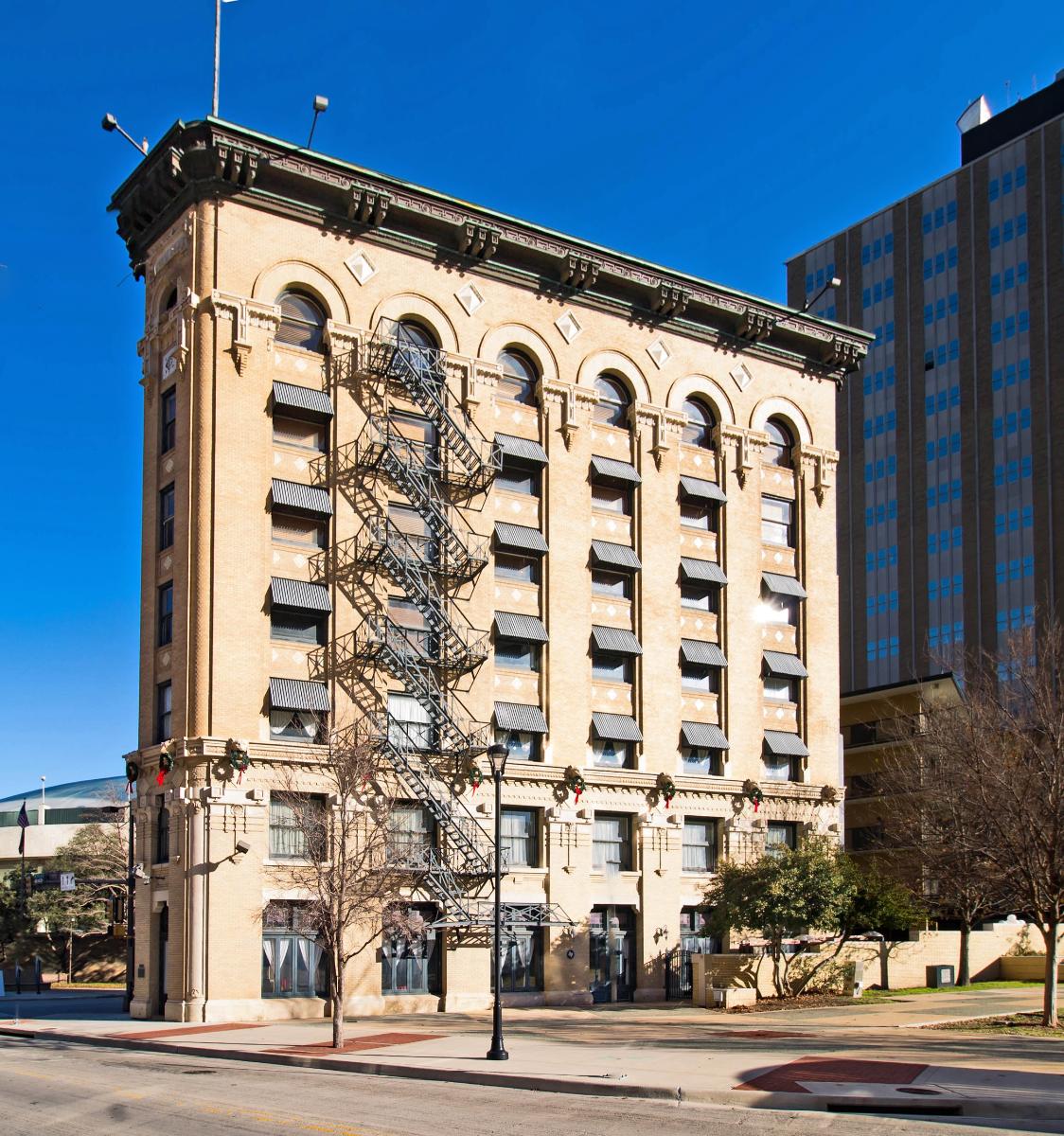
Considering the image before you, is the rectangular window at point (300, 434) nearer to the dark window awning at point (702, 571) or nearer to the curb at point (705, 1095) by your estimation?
the dark window awning at point (702, 571)

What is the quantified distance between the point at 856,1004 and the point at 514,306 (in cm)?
2648

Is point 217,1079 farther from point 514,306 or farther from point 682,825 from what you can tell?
point 514,306

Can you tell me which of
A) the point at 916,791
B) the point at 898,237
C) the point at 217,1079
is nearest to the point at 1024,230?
the point at 898,237

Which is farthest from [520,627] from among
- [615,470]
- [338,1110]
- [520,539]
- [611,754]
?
[338,1110]

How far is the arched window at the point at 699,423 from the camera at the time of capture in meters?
56.5

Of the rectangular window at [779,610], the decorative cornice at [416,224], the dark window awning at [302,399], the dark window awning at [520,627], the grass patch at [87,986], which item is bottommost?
the grass patch at [87,986]

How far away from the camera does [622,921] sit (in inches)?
2018

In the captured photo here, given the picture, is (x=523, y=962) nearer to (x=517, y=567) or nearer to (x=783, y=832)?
(x=783, y=832)

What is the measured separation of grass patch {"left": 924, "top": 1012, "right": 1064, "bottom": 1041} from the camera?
107 ft

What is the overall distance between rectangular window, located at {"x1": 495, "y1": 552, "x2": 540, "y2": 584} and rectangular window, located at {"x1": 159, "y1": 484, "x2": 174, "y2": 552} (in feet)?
36.6

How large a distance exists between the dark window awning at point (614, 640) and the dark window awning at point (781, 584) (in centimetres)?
745

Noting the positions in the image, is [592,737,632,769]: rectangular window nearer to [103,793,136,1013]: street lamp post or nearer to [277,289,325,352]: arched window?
[103,793,136,1013]: street lamp post

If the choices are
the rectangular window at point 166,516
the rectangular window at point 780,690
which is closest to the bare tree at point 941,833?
the rectangular window at point 780,690

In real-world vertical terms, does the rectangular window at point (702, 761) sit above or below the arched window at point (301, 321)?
below
